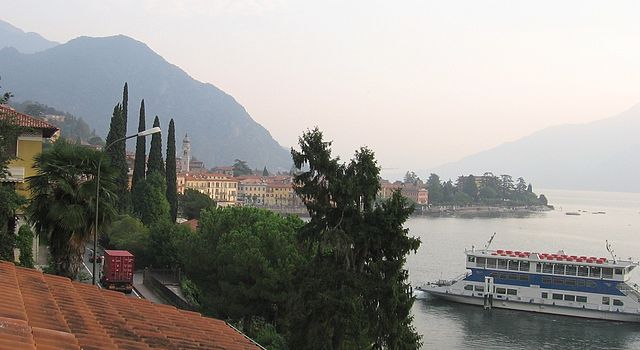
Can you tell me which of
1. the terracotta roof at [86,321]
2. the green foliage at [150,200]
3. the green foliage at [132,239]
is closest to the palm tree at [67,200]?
the terracotta roof at [86,321]

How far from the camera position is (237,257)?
27.4m

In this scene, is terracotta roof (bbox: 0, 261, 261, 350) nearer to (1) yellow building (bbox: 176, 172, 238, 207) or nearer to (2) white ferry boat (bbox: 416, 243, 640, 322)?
(2) white ferry boat (bbox: 416, 243, 640, 322)

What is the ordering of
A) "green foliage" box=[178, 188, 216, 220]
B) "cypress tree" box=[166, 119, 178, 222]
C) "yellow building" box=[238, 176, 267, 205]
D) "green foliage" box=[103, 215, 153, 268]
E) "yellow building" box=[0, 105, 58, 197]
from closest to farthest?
"yellow building" box=[0, 105, 58, 197], "green foliage" box=[103, 215, 153, 268], "cypress tree" box=[166, 119, 178, 222], "green foliage" box=[178, 188, 216, 220], "yellow building" box=[238, 176, 267, 205]

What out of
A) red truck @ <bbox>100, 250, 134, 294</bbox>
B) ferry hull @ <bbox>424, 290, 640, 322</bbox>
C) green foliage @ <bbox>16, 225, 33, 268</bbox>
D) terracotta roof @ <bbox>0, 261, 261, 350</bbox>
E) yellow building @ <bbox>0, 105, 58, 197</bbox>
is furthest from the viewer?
ferry hull @ <bbox>424, 290, 640, 322</bbox>

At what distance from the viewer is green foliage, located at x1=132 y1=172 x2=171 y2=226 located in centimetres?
5581

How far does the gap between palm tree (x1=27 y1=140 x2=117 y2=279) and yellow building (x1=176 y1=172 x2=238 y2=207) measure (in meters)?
116

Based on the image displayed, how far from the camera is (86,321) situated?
25.1ft

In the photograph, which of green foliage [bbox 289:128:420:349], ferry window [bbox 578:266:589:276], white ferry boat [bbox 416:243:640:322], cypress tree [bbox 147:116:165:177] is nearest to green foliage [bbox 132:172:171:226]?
cypress tree [bbox 147:116:165:177]

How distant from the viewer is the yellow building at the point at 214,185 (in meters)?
137

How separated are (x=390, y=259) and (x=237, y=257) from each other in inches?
347

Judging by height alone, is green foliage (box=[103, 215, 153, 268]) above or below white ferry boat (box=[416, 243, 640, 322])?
above

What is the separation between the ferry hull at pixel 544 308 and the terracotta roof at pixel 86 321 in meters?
46.7

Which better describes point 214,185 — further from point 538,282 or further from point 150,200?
point 538,282

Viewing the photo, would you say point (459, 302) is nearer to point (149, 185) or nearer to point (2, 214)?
point (149, 185)
